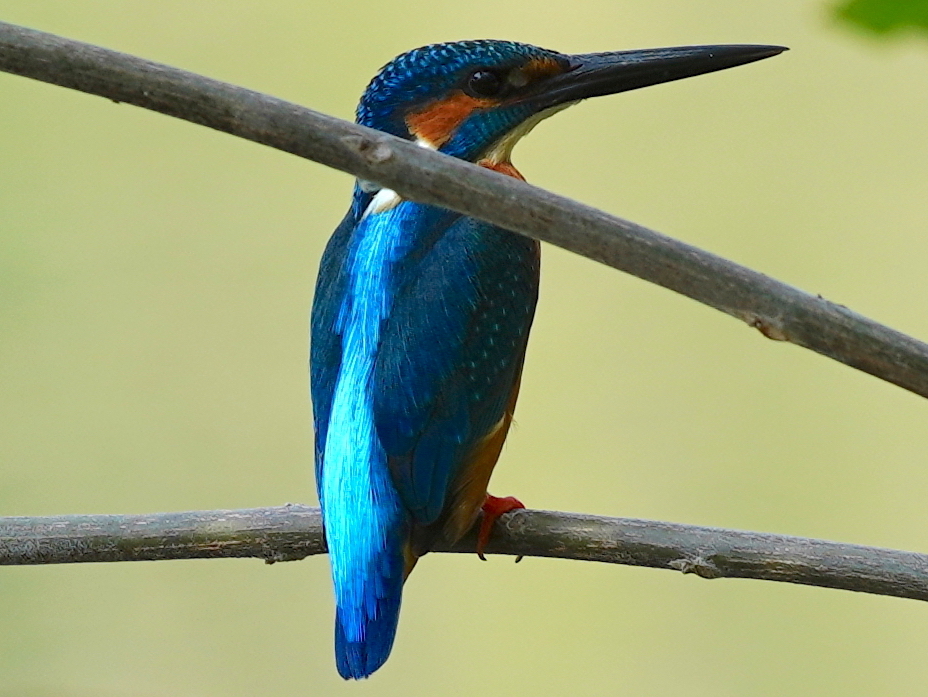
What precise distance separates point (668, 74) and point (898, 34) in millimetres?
664

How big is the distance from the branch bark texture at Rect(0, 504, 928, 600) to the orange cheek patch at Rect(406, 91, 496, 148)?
0.46 m

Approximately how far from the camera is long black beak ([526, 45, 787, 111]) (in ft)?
4.13

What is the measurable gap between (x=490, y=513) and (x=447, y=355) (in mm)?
166

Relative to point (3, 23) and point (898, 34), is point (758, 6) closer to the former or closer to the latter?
point (898, 34)

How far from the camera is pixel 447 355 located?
3.94ft

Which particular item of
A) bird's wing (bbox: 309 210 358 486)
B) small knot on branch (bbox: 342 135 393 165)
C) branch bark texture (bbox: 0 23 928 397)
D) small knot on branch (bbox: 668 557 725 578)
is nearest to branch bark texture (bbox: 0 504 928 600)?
small knot on branch (bbox: 668 557 725 578)

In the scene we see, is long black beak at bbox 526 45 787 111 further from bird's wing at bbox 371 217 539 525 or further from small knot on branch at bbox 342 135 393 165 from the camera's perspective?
small knot on branch at bbox 342 135 393 165

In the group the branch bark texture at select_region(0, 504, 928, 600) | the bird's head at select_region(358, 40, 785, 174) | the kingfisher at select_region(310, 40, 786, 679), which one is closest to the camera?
the branch bark texture at select_region(0, 504, 928, 600)

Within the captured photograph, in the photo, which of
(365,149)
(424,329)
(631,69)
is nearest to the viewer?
(365,149)

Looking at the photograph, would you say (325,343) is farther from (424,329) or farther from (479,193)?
(479,193)

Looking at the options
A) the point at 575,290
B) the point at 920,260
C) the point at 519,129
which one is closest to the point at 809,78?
the point at 920,260

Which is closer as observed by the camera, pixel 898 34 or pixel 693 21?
pixel 898 34

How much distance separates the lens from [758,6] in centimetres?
243

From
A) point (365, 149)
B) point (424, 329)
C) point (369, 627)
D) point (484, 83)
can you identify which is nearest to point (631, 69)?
point (484, 83)
